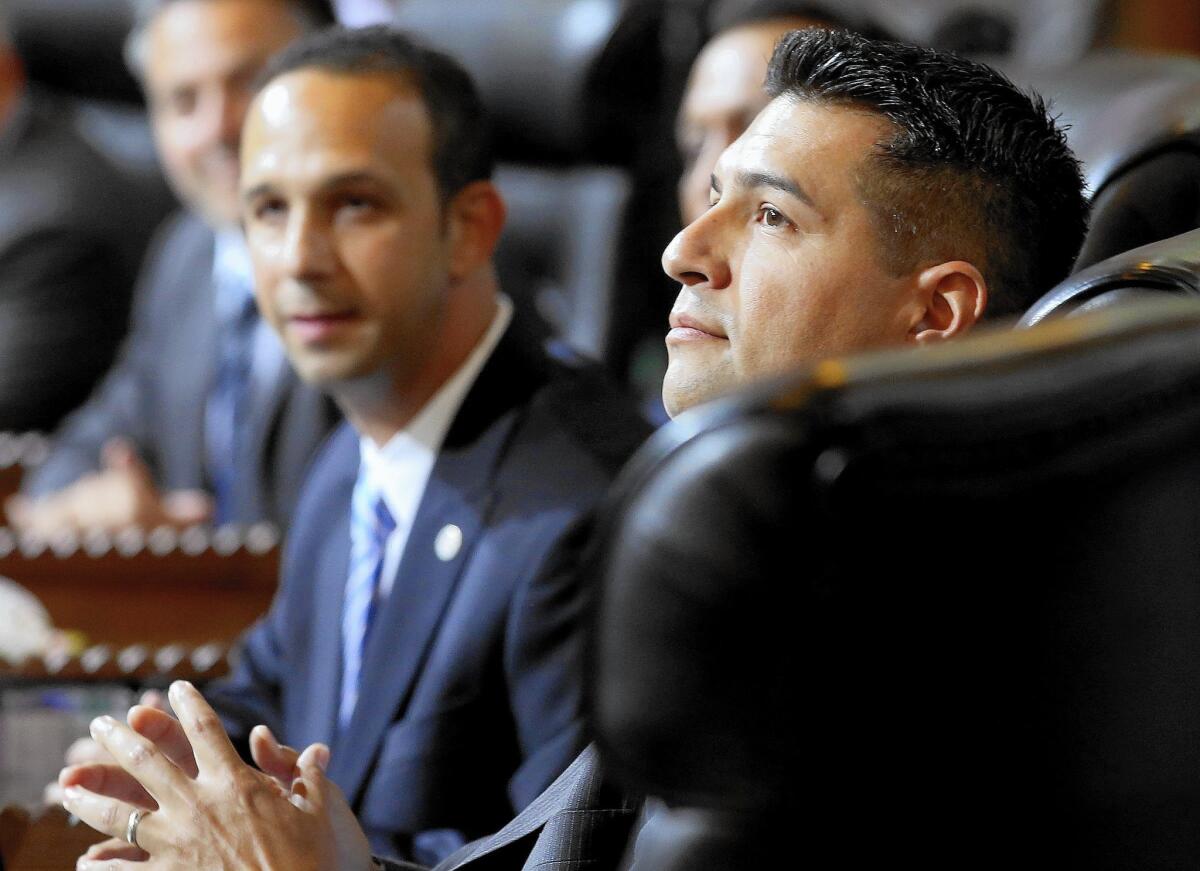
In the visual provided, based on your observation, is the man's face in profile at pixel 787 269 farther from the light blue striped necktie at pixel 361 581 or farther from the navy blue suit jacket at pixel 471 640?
the light blue striped necktie at pixel 361 581

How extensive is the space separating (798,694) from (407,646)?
2.77ft

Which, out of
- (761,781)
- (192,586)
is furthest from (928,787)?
(192,586)

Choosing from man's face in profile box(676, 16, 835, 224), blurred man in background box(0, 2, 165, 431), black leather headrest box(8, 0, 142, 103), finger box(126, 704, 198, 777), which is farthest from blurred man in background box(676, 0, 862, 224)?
black leather headrest box(8, 0, 142, 103)

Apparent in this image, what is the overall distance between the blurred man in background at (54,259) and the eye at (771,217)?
2.04 metres

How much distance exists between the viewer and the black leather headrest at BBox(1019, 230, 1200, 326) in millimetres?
734

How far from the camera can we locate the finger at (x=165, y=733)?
3.07 feet

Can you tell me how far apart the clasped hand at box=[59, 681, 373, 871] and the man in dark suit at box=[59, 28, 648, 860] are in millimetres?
343

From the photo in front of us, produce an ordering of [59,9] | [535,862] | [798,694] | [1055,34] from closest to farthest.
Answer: [798,694]
[535,862]
[1055,34]
[59,9]

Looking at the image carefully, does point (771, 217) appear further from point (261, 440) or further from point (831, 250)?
point (261, 440)

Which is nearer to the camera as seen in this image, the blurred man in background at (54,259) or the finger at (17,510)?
the finger at (17,510)

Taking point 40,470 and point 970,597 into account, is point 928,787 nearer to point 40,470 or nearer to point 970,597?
point 970,597

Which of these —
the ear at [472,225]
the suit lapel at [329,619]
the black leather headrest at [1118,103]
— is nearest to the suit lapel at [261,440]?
the suit lapel at [329,619]

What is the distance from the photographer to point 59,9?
10.5ft

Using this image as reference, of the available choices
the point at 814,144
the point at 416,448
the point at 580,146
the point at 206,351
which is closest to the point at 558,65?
the point at 580,146
